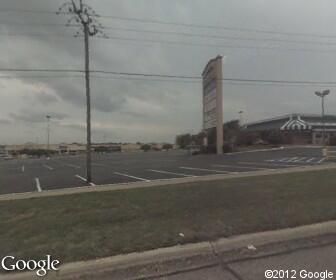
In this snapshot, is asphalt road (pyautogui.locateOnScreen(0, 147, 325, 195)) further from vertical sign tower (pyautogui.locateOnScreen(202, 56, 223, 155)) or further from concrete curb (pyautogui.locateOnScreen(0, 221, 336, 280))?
vertical sign tower (pyautogui.locateOnScreen(202, 56, 223, 155))

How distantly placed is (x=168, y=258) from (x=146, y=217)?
2317 mm

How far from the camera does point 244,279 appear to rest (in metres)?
4.62

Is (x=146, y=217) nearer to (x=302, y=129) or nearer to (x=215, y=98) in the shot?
(x=215, y=98)

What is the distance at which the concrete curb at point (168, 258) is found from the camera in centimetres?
497

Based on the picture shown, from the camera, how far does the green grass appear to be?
5.91m

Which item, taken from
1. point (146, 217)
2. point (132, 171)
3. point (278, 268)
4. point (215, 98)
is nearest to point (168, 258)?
point (278, 268)

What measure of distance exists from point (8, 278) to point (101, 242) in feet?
4.85

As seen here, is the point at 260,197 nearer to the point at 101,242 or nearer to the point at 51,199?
the point at 101,242

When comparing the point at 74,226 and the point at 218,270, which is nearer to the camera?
the point at 218,270

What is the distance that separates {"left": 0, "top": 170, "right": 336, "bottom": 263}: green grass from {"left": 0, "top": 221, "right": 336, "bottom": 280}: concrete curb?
0.22 metres

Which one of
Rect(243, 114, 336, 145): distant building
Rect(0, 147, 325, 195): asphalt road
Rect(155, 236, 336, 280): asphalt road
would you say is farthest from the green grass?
Rect(243, 114, 336, 145): distant building

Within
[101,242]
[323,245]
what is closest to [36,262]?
[101,242]

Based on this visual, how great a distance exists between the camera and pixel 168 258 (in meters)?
5.38

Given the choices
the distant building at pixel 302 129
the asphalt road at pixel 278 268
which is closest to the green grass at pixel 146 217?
the asphalt road at pixel 278 268
